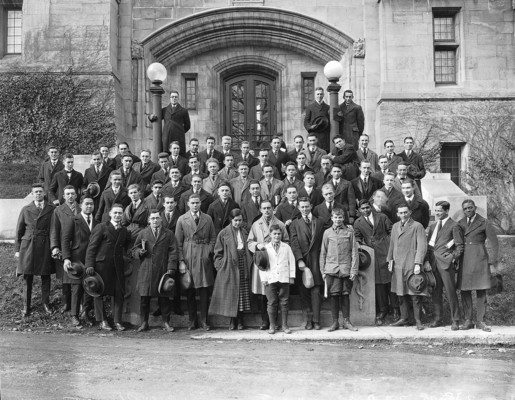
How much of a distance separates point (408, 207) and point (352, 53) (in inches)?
390

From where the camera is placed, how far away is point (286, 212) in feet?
34.2

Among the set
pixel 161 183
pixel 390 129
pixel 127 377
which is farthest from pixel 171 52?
pixel 127 377

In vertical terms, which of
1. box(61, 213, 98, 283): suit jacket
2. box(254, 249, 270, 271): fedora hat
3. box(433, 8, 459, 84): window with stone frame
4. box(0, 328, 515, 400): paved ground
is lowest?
box(0, 328, 515, 400): paved ground

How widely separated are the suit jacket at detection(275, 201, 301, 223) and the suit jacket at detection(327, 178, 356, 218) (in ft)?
2.97

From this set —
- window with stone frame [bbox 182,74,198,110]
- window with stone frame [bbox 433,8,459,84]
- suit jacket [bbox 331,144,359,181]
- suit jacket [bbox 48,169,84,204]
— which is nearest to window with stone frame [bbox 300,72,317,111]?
window with stone frame [bbox 182,74,198,110]

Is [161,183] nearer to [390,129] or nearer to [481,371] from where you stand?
[481,371]

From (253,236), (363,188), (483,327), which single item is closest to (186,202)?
(253,236)

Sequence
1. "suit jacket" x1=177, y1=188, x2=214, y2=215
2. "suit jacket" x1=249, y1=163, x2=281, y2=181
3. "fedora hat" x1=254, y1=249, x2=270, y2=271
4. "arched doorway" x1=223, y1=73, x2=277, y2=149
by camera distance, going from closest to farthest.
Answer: "fedora hat" x1=254, y1=249, x2=270, y2=271, "suit jacket" x1=177, y1=188, x2=214, y2=215, "suit jacket" x1=249, y1=163, x2=281, y2=181, "arched doorway" x1=223, y1=73, x2=277, y2=149

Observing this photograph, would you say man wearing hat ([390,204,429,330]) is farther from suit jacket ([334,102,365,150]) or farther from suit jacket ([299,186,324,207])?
suit jacket ([334,102,365,150])

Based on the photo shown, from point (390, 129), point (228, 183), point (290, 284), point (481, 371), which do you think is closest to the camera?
point (481, 371)

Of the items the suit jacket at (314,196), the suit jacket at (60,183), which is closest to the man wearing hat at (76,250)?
the suit jacket at (60,183)

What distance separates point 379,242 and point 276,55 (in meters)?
11.1

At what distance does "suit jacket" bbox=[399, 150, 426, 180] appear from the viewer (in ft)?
40.8

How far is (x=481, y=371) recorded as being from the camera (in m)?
7.56
